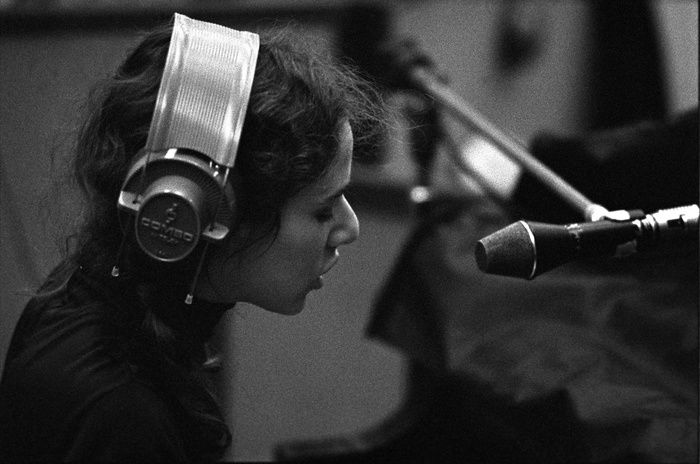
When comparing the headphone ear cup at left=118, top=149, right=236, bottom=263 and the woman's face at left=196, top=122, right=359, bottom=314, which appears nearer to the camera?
the headphone ear cup at left=118, top=149, right=236, bottom=263

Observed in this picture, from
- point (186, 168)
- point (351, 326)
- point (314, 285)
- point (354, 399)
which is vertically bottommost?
point (354, 399)

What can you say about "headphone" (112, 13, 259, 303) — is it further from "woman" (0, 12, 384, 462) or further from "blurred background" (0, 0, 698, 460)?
"blurred background" (0, 0, 698, 460)

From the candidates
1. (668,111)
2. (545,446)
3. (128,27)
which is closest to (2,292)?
(545,446)

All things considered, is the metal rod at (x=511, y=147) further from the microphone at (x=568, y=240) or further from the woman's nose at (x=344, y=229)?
the woman's nose at (x=344, y=229)

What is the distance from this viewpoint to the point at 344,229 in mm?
819

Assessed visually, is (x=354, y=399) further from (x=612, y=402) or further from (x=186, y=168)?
(x=186, y=168)

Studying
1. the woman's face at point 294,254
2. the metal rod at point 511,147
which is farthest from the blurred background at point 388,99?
the woman's face at point 294,254

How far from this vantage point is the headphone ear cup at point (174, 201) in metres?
0.67

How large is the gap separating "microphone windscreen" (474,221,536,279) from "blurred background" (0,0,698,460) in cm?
26

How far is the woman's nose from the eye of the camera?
0.82 metres

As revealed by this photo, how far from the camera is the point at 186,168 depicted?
68 centimetres

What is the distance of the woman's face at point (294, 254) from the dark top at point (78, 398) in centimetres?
9

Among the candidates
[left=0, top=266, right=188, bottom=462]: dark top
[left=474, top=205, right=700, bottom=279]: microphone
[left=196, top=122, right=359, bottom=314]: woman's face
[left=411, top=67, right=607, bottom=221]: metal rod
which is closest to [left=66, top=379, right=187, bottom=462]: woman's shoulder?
[left=0, top=266, right=188, bottom=462]: dark top

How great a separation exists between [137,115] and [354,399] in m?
1.45
